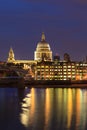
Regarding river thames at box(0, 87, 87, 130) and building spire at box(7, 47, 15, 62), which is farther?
building spire at box(7, 47, 15, 62)

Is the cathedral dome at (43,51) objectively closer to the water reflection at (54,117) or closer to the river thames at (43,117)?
the river thames at (43,117)

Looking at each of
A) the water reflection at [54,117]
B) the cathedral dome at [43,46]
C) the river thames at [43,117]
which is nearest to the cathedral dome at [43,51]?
the cathedral dome at [43,46]

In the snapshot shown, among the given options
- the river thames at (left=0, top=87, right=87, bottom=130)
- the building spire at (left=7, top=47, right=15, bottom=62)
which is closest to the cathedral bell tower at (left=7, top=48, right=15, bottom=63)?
the building spire at (left=7, top=47, right=15, bottom=62)

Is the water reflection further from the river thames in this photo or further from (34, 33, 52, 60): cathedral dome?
(34, 33, 52, 60): cathedral dome

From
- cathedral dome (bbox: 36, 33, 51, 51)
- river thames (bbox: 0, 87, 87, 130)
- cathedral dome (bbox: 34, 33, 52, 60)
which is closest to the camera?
river thames (bbox: 0, 87, 87, 130)

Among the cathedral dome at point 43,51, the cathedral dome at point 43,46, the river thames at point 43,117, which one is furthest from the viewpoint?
the cathedral dome at point 43,46

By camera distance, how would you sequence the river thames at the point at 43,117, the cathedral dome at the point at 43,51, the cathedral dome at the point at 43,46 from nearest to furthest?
1. the river thames at the point at 43,117
2. the cathedral dome at the point at 43,51
3. the cathedral dome at the point at 43,46

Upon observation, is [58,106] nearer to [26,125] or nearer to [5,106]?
[5,106]

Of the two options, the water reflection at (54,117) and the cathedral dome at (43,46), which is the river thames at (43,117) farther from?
the cathedral dome at (43,46)

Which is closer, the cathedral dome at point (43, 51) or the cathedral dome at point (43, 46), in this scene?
the cathedral dome at point (43, 51)

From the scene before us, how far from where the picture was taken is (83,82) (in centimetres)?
8562

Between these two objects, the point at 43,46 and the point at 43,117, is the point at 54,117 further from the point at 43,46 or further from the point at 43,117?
the point at 43,46

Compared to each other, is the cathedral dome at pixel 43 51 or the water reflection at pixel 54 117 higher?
the cathedral dome at pixel 43 51

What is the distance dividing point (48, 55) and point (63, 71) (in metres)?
39.8
